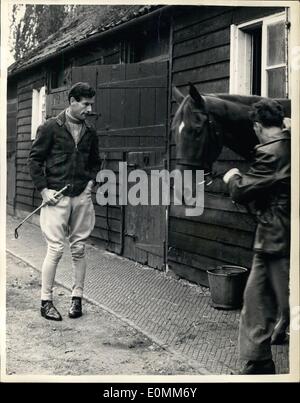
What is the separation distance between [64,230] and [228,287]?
1.63 metres

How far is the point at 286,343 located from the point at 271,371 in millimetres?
836

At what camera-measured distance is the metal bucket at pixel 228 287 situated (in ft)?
16.8

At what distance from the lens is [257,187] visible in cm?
323

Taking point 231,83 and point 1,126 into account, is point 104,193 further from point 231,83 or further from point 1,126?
point 1,126

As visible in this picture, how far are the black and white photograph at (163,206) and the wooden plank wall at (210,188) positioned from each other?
2cm

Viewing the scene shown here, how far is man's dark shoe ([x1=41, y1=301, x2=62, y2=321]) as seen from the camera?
4.82m

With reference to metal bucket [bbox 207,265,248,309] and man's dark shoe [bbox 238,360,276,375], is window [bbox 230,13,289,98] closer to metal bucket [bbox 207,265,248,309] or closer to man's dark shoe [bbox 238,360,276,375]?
metal bucket [bbox 207,265,248,309]

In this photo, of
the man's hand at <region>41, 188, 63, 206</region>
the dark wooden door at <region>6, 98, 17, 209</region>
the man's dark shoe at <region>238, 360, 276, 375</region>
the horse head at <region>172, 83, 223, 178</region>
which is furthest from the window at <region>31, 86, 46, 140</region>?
the man's dark shoe at <region>238, 360, 276, 375</region>

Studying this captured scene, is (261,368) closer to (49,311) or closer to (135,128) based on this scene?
(49,311)

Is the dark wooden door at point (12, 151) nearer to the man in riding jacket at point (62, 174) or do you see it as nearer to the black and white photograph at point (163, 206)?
the black and white photograph at point (163, 206)

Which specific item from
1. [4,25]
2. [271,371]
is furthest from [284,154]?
[4,25]

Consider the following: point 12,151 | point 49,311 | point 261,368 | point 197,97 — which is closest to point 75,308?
point 49,311

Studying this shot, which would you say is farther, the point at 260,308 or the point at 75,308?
the point at 75,308

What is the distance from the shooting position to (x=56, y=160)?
4.79 m
